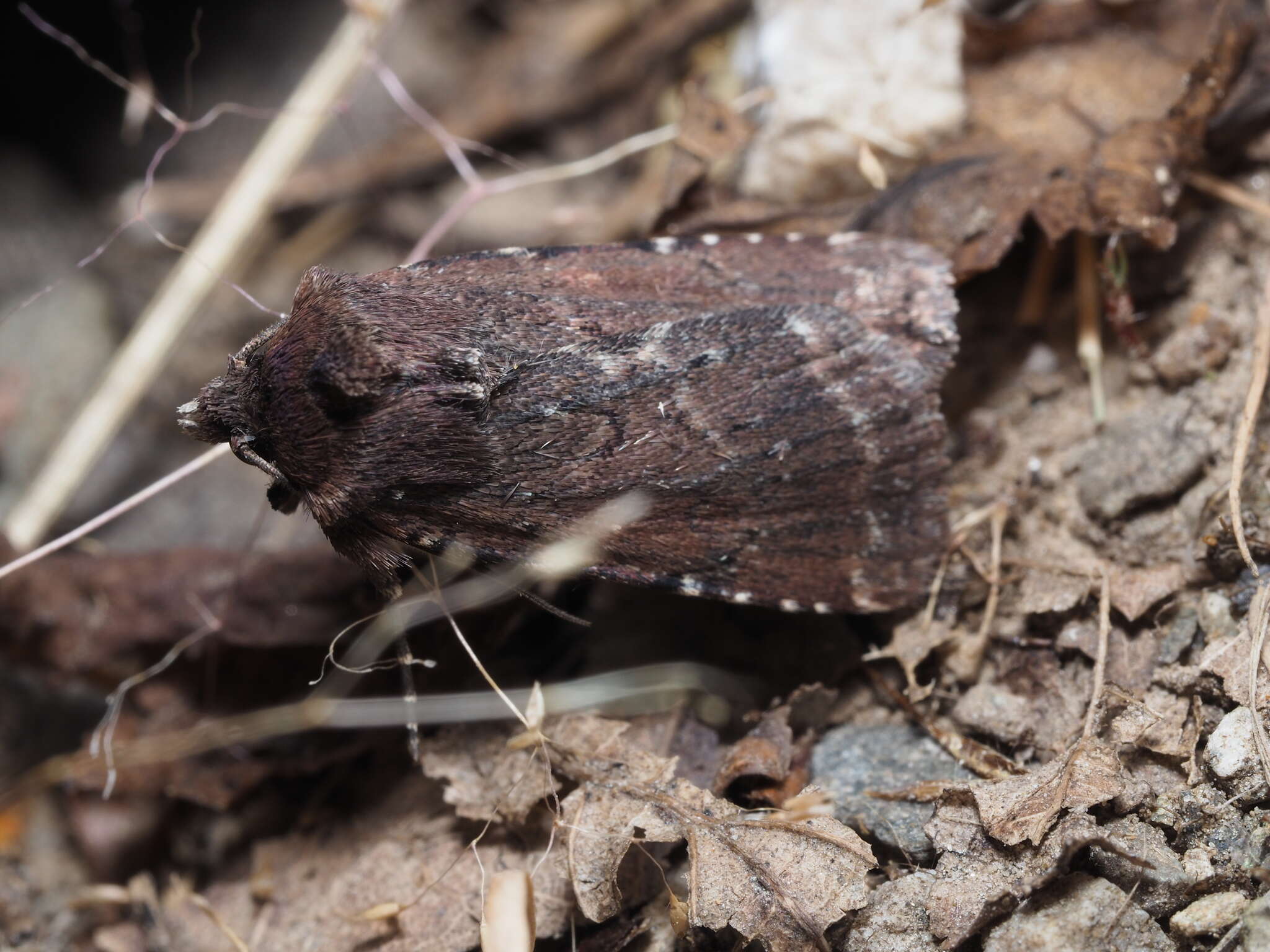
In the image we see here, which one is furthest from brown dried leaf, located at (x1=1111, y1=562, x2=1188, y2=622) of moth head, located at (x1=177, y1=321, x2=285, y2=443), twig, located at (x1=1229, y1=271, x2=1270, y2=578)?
moth head, located at (x1=177, y1=321, x2=285, y2=443)

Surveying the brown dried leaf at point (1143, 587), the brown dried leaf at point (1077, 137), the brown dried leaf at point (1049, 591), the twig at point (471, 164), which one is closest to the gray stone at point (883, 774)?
the brown dried leaf at point (1049, 591)

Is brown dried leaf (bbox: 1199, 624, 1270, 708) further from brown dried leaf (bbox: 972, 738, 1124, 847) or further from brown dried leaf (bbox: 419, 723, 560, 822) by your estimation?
brown dried leaf (bbox: 419, 723, 560, 822)

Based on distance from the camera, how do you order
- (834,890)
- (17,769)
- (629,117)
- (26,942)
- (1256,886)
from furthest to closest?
1. (629,117)
2. (17,769)
3. (26,942)
4. (834,890)
5. (1256,886)

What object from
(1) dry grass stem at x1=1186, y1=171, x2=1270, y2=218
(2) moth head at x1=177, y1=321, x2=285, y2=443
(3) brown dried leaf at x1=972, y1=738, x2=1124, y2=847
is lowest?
(3) brown dried leaf at x1=972, y1=738, x2=1124, y2=847

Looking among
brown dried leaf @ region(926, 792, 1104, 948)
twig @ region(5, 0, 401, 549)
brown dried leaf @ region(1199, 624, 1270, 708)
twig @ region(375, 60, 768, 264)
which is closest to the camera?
brown dried leaf @ region(926, 792, 1104, 948)

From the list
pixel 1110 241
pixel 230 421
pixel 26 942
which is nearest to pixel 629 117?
pixel 1110 241

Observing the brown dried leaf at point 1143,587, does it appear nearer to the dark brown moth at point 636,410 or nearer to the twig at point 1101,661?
the twig at point 1101,661

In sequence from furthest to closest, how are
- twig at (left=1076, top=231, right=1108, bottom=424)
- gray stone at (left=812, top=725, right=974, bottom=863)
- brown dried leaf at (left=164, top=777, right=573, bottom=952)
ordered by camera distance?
twig at (left=1076, top=231, right=1108, bottom=424) < brown dried leaf at (left=164, top=777, right=573, bottom=952) < gray stone at (left=812, top=725, right=974, bottom=863)

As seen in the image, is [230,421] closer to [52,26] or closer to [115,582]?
[115,582]

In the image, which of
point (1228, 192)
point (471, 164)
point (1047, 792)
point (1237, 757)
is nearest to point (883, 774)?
point (1047, 792)
